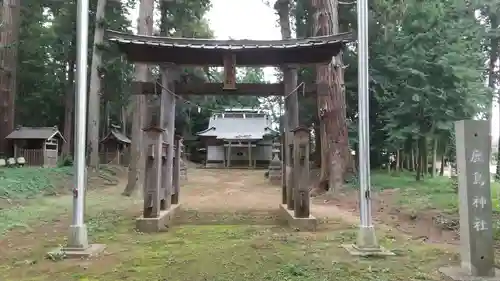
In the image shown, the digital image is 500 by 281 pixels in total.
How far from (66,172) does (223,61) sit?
10888 millimetres

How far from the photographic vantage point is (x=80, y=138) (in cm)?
584

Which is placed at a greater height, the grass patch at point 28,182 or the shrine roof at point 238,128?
the shrine roof at point 238,128

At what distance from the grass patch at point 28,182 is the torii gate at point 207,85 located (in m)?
5.44

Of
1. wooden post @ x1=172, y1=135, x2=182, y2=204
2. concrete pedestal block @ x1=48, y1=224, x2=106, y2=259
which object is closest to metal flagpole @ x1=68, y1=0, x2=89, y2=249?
concrete pedestal block @ x1=48, y1=224, x2=106, y2=259

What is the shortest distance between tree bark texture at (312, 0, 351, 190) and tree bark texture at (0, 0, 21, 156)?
13.9 metres

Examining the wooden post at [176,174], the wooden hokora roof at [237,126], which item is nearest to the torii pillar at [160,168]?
the wooden post at [176,174]

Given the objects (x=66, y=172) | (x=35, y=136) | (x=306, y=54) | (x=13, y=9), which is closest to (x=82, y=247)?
(x=306, y=54)

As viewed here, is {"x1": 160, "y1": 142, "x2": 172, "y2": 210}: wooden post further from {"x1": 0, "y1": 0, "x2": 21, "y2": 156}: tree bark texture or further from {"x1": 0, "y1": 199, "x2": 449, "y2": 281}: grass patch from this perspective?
{"x1": 0, "y1": 0, "x2": 21, "y2": 156}: tree bark texture

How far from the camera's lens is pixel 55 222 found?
8719 mm

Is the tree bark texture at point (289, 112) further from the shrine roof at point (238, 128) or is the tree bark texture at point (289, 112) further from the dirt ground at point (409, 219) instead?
the shrine roof at point (238, 128)

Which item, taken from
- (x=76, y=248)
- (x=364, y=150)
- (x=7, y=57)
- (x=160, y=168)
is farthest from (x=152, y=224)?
(x=7, y=57)

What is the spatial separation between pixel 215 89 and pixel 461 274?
591 centimetres

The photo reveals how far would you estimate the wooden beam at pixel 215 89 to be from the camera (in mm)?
8750

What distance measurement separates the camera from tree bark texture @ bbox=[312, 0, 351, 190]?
13188 mm
